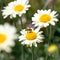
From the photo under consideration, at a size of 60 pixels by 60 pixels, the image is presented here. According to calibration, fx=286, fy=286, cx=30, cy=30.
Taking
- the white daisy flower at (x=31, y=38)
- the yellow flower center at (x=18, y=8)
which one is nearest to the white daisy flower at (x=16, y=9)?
the yellow flower center at (x=18, y=8)

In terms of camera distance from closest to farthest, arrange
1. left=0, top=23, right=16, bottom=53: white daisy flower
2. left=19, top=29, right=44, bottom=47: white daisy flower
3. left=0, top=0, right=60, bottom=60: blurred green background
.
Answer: left=0, top=23, right=16, bottom=53: white daisy flower
left=19, top=29, right=44, bottom=47: white daisy flower
left=0, top=0, right=60, bottom=60: blurred green background

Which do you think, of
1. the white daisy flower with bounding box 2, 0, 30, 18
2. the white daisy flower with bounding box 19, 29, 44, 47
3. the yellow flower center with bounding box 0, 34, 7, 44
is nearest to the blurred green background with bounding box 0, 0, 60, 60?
the white daisy flower with bounding box 2, 0, 30, 18

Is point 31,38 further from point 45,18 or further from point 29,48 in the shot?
point 29,48

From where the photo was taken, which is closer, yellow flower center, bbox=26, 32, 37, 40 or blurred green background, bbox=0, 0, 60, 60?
yellow flower center, bbox=26, 32, 37, 40

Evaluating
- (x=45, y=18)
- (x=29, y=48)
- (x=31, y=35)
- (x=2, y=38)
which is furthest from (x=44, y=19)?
(x=29, y=48)

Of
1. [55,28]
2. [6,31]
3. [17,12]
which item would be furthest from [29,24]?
[6,31]

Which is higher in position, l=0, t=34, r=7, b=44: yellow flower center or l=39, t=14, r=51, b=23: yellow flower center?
l=39, t=14, r=51, b=23: yellow flower center

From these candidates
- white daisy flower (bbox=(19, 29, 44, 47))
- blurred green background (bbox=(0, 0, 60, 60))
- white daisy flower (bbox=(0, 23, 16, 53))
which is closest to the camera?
white daisy flower (bbox=(0, 23, 16, 53))

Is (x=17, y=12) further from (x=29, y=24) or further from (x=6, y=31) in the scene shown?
(x=29, y=24)

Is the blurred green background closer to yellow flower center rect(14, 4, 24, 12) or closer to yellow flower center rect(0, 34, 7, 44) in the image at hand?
yellow flower center rect(14, 4, 24, 12)
